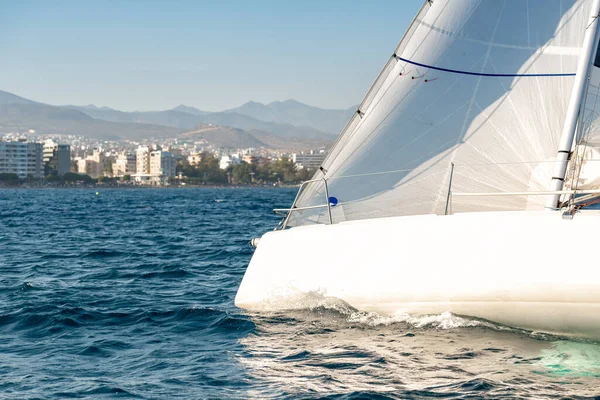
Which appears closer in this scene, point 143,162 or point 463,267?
point 463,267

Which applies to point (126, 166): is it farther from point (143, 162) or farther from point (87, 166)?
point (87, 166)

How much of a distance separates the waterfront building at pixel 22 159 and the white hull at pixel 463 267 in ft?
485

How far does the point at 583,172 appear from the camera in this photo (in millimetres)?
7707

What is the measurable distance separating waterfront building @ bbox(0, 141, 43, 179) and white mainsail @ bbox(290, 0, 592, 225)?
483ft

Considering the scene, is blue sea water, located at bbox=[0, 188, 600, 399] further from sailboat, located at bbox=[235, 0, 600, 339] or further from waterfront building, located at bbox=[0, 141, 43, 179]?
waterfront building, located at bbox=[0, 141, 43, 179]

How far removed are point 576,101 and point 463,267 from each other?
6.86ft

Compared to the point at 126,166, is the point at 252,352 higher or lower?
lower

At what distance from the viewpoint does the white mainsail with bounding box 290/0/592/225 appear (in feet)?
26.6

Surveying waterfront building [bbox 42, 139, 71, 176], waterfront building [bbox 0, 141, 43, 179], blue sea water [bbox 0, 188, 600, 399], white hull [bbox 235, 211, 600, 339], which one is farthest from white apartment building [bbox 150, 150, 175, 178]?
white hull [bbox 235, 211, 600, 339]

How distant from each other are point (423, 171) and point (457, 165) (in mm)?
331

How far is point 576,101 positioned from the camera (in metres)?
7.63

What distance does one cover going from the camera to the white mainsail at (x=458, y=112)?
811 centimetres

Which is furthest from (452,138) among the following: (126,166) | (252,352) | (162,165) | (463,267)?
(126,166)

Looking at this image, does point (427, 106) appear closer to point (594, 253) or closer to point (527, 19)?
point (527, 19)
